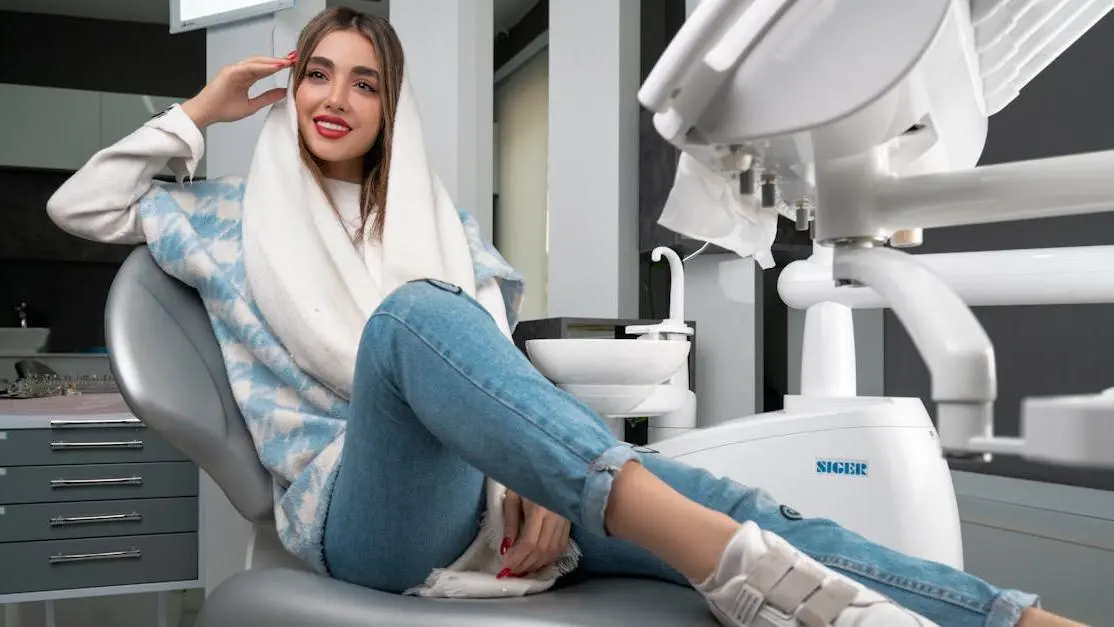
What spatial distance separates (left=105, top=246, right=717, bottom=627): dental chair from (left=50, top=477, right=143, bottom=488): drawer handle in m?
0.79

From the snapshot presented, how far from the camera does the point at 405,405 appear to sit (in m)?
0.96

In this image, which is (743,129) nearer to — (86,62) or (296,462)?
(296,462)

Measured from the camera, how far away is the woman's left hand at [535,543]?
1.03 metres

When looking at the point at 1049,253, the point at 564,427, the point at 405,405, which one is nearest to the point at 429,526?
the point at 405,405

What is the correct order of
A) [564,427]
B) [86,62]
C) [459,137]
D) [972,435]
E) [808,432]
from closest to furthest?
[972,435] < [564,427] < [808,432] < [459,137] < [86,62]

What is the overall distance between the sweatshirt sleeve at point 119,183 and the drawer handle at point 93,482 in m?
0.78

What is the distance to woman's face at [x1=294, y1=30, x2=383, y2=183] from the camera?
1417 millimetres

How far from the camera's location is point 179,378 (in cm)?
117

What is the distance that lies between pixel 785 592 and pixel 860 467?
606mm

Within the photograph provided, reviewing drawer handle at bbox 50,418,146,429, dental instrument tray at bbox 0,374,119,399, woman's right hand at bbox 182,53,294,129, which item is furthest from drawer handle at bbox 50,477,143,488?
woman's right hand at bbox 182,53,294,129

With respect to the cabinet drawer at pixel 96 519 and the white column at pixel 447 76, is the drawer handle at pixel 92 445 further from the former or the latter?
the white column at pixel 447 76

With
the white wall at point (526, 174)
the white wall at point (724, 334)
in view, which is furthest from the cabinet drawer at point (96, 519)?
the white wall at point (526, 174)

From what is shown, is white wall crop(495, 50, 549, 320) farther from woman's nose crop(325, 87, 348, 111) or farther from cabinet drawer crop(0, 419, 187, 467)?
woman's nose crop(325, 87, 348, 111)

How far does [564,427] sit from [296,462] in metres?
0.48
